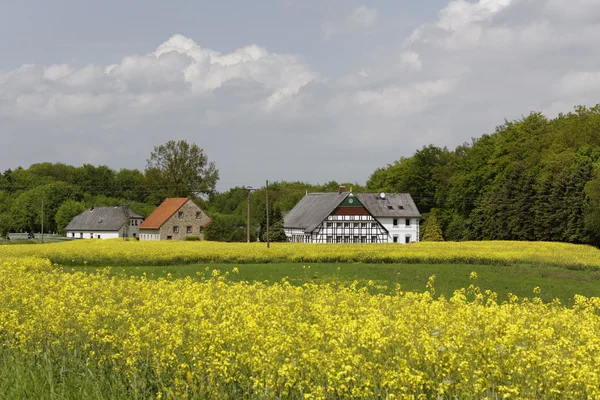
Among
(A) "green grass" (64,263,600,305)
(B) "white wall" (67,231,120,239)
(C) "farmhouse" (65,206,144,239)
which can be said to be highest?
(C) "farmhouse" (65,206,144,239)

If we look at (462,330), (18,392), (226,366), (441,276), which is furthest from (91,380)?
(441,276)

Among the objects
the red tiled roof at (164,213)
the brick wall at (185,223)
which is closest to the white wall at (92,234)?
the red tiled roof at (164,213)

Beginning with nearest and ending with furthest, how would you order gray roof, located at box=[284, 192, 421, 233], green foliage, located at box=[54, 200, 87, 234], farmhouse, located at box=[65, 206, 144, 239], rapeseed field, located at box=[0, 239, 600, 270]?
rapeseed field, located at box=[0, 239, 600, 270], gray roof, located at box=[284, 192, 421, 233], farmhouse, located at box=[65, 206, 144, 239], green foliage, located at box=[54, 200, 87, 234]

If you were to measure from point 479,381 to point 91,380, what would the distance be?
15.7 ft

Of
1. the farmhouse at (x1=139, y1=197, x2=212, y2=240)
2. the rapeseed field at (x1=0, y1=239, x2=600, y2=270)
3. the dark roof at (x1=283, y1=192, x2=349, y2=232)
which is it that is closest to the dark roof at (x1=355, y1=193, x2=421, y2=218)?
Answer: the dark roof at (x1=283, y1=192, x2=349, y2=232)

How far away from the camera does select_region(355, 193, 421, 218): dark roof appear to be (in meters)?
100

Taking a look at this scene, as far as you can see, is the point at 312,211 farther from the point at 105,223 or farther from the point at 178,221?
the point at 105,223

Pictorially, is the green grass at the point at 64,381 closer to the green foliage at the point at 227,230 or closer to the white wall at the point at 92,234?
the green foliage at the point at 227,230

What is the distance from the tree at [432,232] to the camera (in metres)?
94.6

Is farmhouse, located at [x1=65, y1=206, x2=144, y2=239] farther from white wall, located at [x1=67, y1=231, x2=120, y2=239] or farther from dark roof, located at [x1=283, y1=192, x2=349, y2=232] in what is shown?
dark roof, located at [x1=283, y1=192, x2=349, y2=232]

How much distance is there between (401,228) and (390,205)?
11.8 ft

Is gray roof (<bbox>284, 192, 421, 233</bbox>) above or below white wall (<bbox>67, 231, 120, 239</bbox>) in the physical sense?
above

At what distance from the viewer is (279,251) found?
4522 cm

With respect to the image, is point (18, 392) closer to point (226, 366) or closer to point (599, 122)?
point (226, 366)
